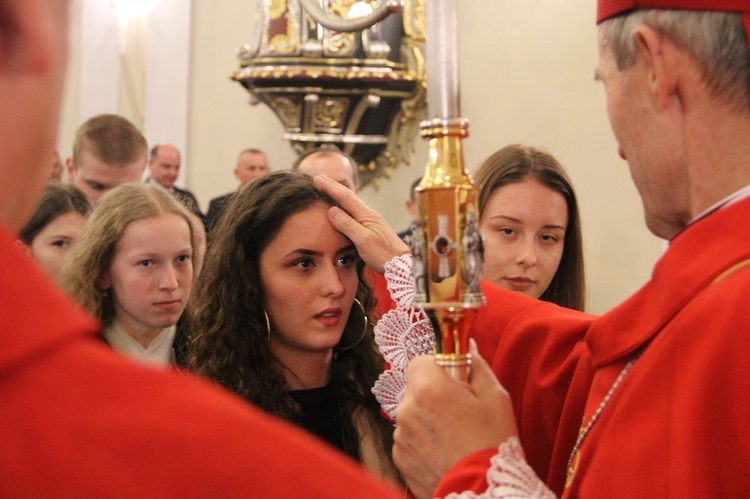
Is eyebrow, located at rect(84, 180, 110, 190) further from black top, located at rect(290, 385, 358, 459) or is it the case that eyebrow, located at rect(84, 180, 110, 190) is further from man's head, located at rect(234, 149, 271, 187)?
black top, located at rect(290, 385, 358, 459)

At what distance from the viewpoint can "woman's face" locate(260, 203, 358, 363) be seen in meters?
2.76

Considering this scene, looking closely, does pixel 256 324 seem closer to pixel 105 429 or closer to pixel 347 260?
pixel 347 260

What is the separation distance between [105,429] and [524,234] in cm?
293

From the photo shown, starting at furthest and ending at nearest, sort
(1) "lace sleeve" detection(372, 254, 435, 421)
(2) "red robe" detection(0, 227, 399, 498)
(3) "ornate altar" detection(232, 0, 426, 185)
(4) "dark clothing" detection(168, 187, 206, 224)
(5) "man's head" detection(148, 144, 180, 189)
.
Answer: (5) "man's head" detection(148, 144, 180, 189), (3) "ornate altar" detection(232, 0, 426, 185), (4) "dark clothing" detection(168, 187, 206, 224), (1) "lace sleeve" detection(372, 254, 435, 421), (2) "red robe" detection(0, 227, 399, 498)

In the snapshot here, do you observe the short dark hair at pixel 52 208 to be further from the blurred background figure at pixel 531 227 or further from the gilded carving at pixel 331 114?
the gilded carving at pixel 331 114

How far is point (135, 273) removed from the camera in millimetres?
3576

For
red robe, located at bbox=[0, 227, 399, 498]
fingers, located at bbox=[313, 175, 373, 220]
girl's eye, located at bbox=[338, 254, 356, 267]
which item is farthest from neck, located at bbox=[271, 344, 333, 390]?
red robe, located at bbox=[0, 227, 399, 498]

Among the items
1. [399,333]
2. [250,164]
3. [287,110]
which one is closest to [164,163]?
[250,164]

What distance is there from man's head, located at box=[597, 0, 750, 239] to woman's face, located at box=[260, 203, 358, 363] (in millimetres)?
1291

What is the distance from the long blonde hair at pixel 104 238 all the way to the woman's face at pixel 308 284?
0.91 metres

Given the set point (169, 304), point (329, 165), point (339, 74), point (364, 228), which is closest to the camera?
point (364, 228)

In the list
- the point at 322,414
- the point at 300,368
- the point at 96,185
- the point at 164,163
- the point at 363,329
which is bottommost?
the point at 322,414

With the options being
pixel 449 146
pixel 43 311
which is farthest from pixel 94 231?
pixel 43 311

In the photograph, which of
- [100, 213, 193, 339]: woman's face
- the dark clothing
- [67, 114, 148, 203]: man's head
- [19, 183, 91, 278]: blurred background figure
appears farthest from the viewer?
[67, 114, 148, 203]: man's head
